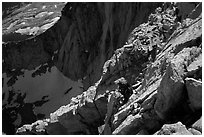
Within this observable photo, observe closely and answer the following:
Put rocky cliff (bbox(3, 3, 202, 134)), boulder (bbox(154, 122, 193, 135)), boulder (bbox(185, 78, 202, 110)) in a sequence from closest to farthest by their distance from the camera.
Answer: boulder (bbox(154, 122, 193, 135)) < boulder (bbox(185, 78, 202, 110)) < rocky cliff (bbox(3, 3, 202, 134))

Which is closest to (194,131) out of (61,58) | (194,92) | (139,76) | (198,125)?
(198,125)

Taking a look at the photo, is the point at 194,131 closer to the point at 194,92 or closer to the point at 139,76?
the point at 194,92

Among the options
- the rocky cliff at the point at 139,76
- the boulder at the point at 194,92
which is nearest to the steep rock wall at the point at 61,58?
the rocky cliff at the point at 139,76

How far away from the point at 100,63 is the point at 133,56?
157 feet

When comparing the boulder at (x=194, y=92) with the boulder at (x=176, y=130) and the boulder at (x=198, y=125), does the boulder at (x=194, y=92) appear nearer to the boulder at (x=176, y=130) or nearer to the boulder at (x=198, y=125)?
the boulder at (x=198, y=125)

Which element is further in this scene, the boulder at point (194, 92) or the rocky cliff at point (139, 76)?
the rocky cliff at point (139, 76)

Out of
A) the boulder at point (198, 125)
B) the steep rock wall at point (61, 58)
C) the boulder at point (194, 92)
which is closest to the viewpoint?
the boulder at point (198, 125)

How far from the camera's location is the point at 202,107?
1842cm

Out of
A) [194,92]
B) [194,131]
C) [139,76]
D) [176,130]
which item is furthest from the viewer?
[139,76]

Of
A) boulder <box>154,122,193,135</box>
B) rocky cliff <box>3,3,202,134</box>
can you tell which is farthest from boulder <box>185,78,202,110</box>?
boulder <box>154,122,193,135</box>

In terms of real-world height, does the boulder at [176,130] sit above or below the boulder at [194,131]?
above

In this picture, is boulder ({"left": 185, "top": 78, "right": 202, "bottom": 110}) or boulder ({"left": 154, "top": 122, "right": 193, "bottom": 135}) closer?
boulder ({"left": 154, "top": 122, "right": 193, "bottom": 135})

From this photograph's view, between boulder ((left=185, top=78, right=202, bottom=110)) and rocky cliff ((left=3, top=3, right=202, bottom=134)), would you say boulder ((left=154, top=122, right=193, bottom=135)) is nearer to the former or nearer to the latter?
rocky cliff ((left=3, top=3, right=202, bottom=134))

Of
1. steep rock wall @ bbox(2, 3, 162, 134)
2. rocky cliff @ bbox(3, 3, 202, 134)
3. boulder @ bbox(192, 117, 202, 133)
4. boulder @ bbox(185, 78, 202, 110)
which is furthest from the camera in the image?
steep rock wall @ bbox(2, 3, 162, 134)
